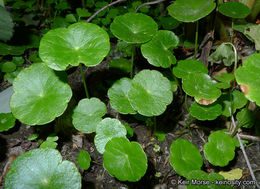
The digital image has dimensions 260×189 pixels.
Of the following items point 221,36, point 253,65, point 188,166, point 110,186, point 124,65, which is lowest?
point 110,186

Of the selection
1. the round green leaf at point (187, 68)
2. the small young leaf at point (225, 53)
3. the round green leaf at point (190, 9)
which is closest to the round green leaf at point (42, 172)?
the round green leaf at point (187, 68)

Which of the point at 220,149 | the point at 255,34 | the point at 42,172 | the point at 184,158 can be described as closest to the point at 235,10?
the point at 255,34

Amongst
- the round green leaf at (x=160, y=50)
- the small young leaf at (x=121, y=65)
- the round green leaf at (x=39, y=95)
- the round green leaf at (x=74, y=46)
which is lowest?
the small young leaf at (x=121, y=65)

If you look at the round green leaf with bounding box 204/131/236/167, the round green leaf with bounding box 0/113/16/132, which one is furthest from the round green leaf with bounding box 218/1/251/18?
the round green leaf with bounding box 0/113/16/132

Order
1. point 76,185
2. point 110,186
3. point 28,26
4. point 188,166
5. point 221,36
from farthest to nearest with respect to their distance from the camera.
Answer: point 28,26 → point 221,36 → point 110,186 → point 188,166 → point 76,185

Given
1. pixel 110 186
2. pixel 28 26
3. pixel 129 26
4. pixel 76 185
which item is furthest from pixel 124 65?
pixel 28 26

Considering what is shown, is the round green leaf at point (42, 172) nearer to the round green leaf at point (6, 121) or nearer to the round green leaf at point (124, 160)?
the round green leaf at point (124, 160)

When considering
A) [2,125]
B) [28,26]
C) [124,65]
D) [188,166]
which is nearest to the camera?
[188,166]

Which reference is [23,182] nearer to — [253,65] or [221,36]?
[253,65]
